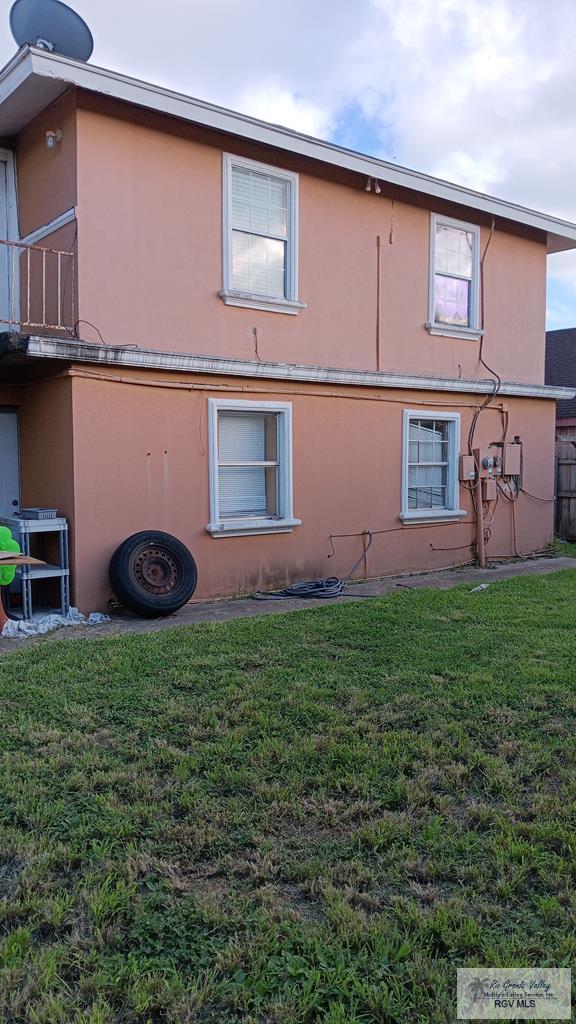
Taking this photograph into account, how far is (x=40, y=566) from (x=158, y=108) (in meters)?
4.50

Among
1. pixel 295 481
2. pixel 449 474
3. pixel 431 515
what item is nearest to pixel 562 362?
pixel 449 474

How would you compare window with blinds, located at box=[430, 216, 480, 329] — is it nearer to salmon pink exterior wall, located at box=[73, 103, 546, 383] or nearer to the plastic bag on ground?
salmon pink exterior wall, located at box=[73, 103, 546, 383]

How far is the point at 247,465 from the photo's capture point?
8.46 metres

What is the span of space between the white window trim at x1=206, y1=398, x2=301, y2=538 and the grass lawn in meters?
2.78

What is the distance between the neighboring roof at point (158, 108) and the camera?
6605 mm

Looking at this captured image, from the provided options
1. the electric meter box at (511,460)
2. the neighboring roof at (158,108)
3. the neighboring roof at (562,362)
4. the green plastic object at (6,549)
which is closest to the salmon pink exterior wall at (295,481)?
the electric meter box at (511,460)

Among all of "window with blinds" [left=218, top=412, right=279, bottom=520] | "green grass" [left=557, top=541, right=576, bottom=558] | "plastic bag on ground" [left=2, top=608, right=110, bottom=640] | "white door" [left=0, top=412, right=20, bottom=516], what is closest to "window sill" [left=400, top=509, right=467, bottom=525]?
"window with blinds" [left=218, top=412, right=279, bottom=520]

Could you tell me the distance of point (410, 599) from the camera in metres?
7.84

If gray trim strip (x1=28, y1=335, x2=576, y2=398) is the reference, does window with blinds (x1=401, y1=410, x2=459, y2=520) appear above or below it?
below

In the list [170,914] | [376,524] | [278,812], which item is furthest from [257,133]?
[170,914]

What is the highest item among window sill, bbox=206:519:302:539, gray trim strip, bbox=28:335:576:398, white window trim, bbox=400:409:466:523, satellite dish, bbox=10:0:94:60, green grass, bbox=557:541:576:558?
satellite dish, bbox=10:0:94:60

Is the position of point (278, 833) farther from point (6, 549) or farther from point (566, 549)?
point (566, 549)

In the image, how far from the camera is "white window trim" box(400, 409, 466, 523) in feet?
32.5

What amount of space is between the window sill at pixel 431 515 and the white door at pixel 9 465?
4771 mm
